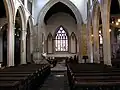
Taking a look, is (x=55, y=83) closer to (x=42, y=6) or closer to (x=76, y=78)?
(x=76, y=78)

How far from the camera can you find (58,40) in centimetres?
3347

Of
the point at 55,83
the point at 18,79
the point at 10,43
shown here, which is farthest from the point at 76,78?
the point at 10,43

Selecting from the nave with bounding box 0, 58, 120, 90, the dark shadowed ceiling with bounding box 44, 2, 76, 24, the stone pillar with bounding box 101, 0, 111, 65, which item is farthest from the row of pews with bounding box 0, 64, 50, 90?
the dark shadowed ceiling with bounding box 44, 2, 76, 24

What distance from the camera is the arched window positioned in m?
33.2

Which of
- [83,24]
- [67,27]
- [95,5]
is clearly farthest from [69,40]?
[95,5]

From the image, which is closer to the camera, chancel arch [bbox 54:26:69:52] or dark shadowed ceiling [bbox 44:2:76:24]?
dark shadowed ceiling [bbox 44:2:76:24]

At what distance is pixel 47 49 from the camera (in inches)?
1249

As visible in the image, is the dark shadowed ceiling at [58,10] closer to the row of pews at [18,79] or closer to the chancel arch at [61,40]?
the chancel arch at [61,40]

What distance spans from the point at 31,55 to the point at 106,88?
19.1m

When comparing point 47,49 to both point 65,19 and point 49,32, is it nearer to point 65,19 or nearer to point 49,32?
point 49,32

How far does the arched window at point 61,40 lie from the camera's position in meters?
33.2

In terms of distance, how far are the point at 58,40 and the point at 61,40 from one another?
0.47 meters

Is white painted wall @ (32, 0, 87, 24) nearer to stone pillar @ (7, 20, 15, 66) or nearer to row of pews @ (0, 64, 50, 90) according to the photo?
stone pillar @ (7, 20, 15, 66)

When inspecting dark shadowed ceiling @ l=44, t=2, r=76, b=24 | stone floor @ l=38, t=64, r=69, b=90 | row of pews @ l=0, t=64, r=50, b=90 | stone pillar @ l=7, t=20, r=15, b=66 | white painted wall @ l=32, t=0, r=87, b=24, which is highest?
dark shadowed ceiling @ l=44, t=2, r=76, b=24
